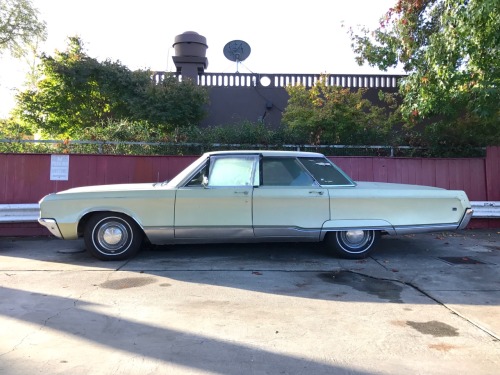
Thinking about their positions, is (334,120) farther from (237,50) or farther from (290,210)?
(237,50)

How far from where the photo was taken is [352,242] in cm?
653

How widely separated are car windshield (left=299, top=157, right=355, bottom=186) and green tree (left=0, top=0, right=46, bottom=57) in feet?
44.6

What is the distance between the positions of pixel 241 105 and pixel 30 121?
6.26m

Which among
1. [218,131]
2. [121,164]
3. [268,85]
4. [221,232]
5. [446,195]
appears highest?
[268,85]

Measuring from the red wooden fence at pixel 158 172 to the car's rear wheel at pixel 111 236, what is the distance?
2.89 meters

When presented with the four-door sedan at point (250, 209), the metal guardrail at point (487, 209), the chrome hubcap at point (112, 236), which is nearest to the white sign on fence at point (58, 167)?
the four-door sedan at point (250, 209)

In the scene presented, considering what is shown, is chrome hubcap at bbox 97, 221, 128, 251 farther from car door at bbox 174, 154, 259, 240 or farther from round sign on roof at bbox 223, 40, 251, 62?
round sign on roof at bbox 223, 40, 251, 62

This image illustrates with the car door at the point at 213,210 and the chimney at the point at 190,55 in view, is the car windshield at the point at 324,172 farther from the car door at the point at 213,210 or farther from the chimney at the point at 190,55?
the chimney at the point at 190,55

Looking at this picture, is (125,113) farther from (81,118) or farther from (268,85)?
(268,85)

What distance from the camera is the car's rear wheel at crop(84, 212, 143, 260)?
6344 millimetres

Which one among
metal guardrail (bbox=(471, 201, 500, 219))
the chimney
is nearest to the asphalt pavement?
metal guardrail (bbox=(471, 201, 500, 219))

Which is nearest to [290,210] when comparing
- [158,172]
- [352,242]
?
[352,242]

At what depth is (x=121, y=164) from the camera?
29.9 ft

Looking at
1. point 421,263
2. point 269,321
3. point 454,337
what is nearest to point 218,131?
point 421,263
